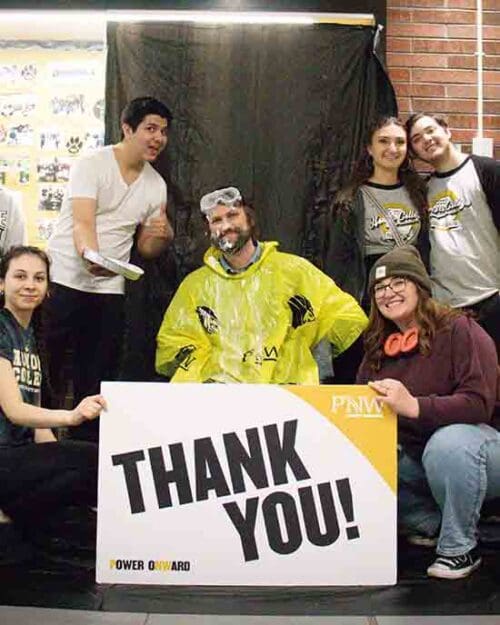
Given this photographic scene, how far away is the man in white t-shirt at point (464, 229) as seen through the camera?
2.58 meters

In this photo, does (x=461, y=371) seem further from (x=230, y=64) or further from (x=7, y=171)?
(x=7, y=171)

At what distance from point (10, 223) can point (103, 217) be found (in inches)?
15.3

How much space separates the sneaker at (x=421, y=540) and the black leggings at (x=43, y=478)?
952 millimetres

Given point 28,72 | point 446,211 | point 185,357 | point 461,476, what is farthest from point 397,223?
point 28,72

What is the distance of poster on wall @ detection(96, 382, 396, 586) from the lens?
187 cm

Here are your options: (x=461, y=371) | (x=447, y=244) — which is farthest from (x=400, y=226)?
(x=461, y=371)

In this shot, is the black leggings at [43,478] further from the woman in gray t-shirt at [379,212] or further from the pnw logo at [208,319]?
the woman in gray t-shirt at [379,212]

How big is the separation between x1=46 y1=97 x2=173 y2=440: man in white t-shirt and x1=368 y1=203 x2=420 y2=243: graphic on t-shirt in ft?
2.65

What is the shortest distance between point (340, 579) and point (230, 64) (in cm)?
198

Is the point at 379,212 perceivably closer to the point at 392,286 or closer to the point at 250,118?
the point at 392,286

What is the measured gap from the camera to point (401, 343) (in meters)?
2.14

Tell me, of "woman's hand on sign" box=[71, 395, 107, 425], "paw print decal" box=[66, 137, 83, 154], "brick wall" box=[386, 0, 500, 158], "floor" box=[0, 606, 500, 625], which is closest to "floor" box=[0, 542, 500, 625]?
"floor" box=[0, 606, 500, 625]

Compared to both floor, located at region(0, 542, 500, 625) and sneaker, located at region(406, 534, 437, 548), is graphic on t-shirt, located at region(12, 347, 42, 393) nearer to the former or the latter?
floor, located at region(0, 542, 500, 625)

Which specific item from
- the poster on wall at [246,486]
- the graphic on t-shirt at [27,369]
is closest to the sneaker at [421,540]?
the poster on wall at [246,486]
